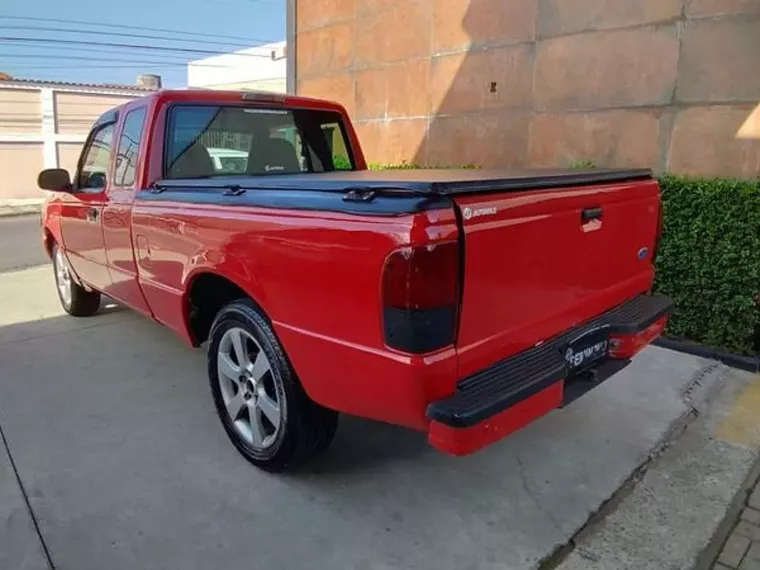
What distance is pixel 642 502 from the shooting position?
112 inches

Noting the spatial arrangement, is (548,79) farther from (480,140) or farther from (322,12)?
(322,12)

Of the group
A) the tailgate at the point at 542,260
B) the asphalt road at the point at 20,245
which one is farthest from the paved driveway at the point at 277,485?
the asphalt road at the point at 20,245

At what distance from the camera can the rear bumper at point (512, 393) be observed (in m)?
2.09

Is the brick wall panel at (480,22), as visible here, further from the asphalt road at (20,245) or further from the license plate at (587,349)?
the asphalt road at (20,245)

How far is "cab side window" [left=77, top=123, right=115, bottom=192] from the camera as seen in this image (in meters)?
4.45

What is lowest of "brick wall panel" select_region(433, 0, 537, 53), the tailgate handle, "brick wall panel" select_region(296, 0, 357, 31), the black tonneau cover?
the tailgate handle

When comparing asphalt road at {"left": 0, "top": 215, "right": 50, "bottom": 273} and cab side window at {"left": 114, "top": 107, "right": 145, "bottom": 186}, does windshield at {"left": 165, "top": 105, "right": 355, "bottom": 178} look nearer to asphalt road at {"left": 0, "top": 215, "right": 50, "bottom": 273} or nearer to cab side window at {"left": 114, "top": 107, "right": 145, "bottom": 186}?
cab side window at {"left": 114, "top": 107, "right": 145, "bottom": 186}

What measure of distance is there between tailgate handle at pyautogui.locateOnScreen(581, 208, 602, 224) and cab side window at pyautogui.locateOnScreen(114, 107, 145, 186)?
2.73 meters

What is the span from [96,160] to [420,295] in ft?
12.2

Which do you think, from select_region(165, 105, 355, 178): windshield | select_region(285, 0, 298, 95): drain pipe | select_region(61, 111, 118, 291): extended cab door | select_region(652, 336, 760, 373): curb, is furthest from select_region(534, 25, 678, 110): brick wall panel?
select_region(285, 0, 298, 95): drain pipe

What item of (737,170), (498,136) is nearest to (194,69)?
(498,136)

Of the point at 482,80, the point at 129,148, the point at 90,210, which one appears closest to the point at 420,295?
the point at 129,148

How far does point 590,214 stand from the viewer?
269 cm

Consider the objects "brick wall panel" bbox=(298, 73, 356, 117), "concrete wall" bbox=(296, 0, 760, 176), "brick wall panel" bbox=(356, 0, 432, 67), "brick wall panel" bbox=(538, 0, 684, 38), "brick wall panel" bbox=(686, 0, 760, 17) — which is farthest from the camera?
"brick wall panel" bbox=(298, 73, 356, 117)
